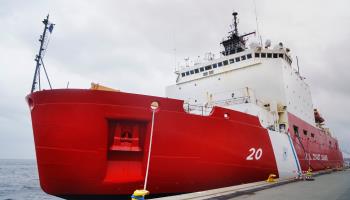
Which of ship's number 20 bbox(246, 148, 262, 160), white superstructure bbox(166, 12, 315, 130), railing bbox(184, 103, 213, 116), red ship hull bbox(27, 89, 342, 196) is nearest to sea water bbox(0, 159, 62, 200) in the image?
white superstructure bbox(166, 12, 315, 130)

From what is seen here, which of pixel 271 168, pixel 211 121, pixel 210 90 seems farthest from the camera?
pixel 210 90

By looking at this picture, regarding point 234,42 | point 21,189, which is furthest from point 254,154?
point 21,189

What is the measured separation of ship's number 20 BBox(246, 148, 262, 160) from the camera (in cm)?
936

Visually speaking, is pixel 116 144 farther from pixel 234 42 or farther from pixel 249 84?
pixel 234 42

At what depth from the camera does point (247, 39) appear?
20.0 metres

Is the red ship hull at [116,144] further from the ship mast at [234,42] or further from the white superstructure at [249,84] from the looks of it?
the ship mast at [234,42]

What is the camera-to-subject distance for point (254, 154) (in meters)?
9.58

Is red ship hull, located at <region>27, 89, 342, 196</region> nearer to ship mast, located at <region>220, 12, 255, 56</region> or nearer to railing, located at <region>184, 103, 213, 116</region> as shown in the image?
railing, located at <region>184, 103, 213, 116</region>

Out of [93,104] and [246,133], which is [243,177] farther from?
[93,104]

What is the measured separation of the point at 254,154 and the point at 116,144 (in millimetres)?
5280

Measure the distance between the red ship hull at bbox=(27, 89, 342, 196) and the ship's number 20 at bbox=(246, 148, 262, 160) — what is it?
5.82ft

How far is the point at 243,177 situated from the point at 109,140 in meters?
5.00

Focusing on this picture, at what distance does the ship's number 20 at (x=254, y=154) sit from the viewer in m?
9.36

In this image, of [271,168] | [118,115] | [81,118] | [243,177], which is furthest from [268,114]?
[81,118]
